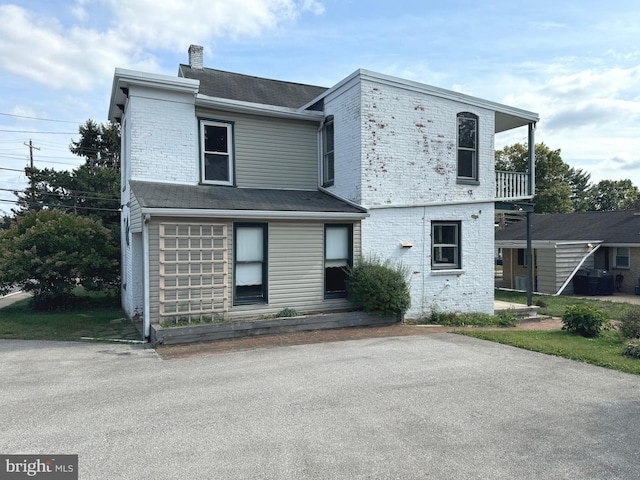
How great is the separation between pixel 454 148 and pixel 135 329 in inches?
386

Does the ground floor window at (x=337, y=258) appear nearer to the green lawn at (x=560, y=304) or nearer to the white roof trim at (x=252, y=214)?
the white roof trim at (x=252, y=214)

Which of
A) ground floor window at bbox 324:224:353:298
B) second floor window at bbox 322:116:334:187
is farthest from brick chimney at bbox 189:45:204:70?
ground floor window at bbox 324:224:353:298

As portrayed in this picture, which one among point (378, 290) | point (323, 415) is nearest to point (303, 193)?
point (378, 290)

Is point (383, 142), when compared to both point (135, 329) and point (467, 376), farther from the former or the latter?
point (135, 329)

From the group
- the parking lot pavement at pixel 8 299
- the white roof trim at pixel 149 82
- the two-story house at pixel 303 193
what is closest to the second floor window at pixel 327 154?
the two-story house at pixel 303 193

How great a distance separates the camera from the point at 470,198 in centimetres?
1293

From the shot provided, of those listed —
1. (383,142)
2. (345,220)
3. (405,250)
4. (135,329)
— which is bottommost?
(135,329)

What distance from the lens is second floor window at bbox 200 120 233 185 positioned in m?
12.0

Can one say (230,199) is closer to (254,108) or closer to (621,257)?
(254,108)

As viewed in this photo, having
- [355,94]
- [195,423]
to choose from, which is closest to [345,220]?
[355,94]

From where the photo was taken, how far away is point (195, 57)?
15711 mm

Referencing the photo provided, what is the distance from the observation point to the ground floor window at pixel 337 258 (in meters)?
11.5

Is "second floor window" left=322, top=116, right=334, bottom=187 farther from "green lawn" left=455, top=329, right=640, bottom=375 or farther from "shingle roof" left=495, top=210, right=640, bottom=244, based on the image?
"shingle roof" left=495, top=210, right=640, bottom=244

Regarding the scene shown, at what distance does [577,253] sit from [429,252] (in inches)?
488
